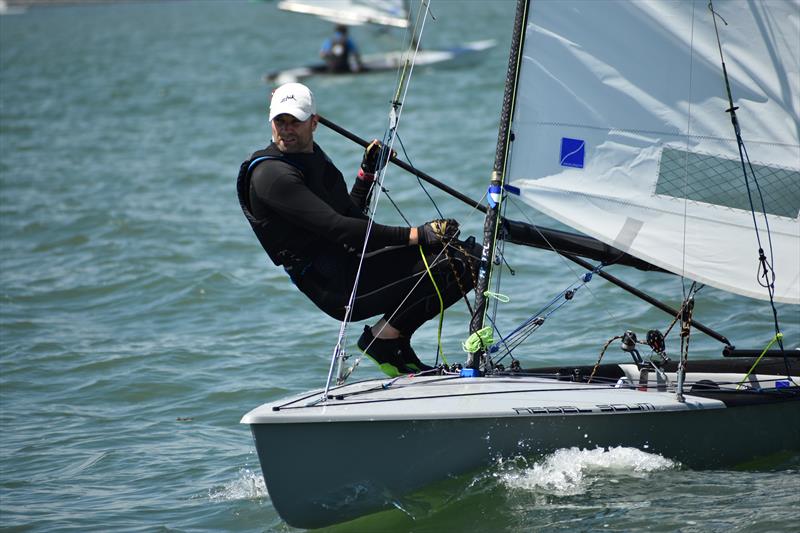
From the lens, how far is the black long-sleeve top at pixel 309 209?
3.90 m

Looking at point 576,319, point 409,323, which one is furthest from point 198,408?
point 576,319

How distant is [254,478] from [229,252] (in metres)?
4.42

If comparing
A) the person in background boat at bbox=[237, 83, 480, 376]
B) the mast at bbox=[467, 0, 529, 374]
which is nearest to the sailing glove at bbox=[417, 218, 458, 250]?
the person in background boat at bbox=[237, 83, 480, 376]

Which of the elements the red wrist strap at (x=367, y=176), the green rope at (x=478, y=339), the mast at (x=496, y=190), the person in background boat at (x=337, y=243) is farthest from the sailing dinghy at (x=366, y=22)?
the green rope at (x=478, y=339)

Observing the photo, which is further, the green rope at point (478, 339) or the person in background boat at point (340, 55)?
the person in background boat at point (340, 55)

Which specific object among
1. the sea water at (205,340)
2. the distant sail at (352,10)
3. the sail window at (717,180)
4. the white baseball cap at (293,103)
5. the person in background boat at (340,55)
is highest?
the distant sail at (352,10)

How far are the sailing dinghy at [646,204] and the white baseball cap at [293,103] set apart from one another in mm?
799

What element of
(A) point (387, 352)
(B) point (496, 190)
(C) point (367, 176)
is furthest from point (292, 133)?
(A) point (387, 352)

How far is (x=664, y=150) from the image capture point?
172 inches

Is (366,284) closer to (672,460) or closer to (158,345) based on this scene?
(672,460)

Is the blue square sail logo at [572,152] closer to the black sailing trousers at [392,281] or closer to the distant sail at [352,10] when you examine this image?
the black sailing trousers at [392,281]

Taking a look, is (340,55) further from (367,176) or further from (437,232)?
(437,232)

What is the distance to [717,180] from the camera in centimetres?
437

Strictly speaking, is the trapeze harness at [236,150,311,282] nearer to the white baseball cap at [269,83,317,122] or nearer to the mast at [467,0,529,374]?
the white baseball cap at [269,83,317,122]
